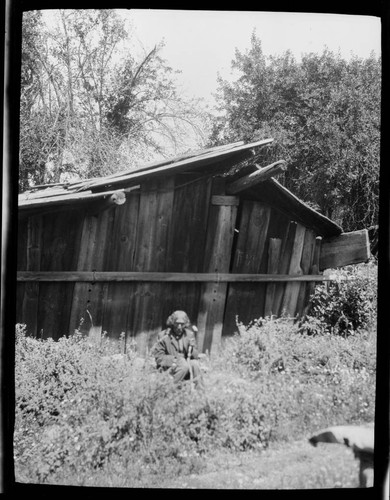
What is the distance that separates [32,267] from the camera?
2799mm

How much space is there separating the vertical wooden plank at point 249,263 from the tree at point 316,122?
0.36 meters

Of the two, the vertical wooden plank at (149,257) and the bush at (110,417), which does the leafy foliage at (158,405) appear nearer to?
the bush at (110,417)

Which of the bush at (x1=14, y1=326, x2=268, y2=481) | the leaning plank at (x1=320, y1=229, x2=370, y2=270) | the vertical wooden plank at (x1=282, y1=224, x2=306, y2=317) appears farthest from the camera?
the vertical wooden plank at (x1=282, y1=224, x2=306, y2=317)

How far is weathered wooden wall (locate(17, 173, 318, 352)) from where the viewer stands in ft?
9.52

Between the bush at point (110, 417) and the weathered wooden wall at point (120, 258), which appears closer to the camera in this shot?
the bush at point (110, 417)

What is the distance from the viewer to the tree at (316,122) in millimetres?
2824

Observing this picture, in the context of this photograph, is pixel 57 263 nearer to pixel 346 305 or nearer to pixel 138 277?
pixel 138 277

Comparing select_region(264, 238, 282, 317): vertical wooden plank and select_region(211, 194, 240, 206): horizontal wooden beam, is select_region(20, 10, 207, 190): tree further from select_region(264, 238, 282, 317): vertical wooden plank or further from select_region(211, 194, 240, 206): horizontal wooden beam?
select_region(264, 238, 282, 317): vertical wooden plank

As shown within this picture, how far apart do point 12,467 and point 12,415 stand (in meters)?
0.31

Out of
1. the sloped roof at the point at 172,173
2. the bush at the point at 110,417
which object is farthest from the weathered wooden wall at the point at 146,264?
the bush at the point at 110,417

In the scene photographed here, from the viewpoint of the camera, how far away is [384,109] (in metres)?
2.57

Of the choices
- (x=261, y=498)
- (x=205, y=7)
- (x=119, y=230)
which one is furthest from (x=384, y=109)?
(x=261, y=498)

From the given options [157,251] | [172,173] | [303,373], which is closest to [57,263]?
[157,251]

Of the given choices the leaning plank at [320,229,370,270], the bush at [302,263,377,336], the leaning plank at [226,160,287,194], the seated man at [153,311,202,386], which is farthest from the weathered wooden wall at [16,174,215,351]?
the leaning plank at [320,229,370,270]
